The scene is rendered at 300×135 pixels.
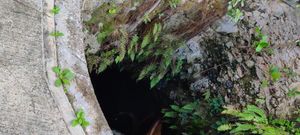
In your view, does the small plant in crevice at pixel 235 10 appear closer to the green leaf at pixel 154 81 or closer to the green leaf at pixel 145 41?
the green leaf at pixel 145 41

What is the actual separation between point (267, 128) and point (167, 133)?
211 centimetres

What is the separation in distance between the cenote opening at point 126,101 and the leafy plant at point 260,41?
1963 millimetres

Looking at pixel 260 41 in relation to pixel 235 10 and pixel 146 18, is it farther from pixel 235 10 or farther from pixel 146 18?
pixel 146 18

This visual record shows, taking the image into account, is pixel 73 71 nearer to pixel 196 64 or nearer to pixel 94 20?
pixel 94 20

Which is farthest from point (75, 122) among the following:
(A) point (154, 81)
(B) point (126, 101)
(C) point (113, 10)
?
(B) point (126, 101)

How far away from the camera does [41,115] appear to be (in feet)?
10.5

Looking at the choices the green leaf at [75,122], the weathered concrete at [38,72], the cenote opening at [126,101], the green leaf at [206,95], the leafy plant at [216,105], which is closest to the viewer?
the weathered concrete at [38,72]

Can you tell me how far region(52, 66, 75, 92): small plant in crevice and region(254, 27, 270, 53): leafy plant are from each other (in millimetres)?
3238

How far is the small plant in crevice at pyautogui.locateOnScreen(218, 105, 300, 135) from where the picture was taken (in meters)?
4.69

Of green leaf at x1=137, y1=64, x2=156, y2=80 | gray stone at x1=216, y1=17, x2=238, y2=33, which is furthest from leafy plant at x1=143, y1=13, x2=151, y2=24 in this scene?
gray stone at x1=216, y1=17, x2=238, y2=33

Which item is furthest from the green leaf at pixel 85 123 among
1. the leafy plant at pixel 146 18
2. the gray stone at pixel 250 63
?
the gray stone at pixel 250 63

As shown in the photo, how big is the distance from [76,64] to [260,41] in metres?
3.22

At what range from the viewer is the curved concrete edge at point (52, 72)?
3295 mm

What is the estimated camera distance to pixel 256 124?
15.5ft
